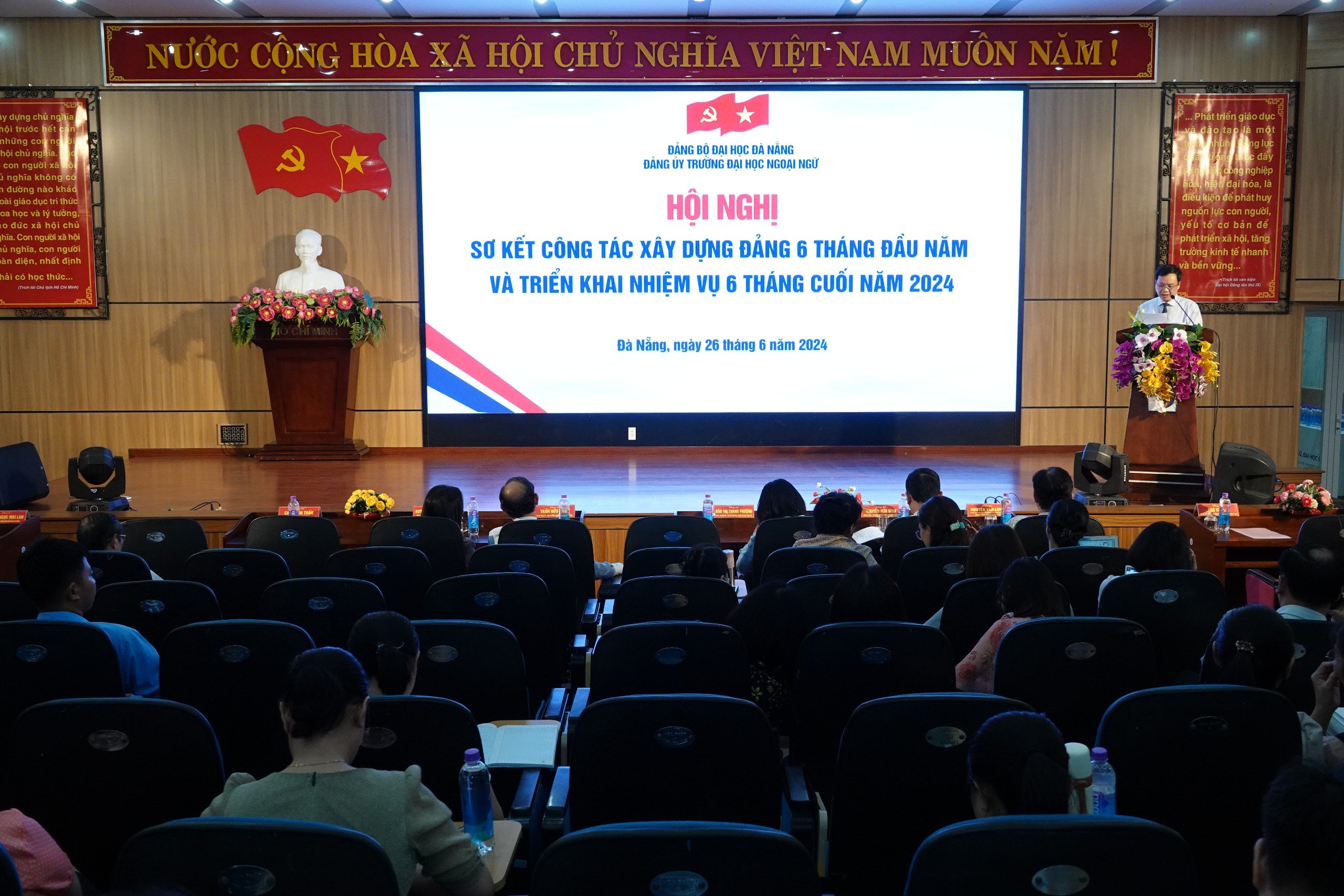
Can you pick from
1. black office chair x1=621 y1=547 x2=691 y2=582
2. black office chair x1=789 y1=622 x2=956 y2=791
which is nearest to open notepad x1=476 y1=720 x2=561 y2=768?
black office chair x1=789 y1=622 x2=956 y2=791

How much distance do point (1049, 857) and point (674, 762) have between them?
91 cm

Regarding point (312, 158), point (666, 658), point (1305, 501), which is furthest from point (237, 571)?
point (312, 158)

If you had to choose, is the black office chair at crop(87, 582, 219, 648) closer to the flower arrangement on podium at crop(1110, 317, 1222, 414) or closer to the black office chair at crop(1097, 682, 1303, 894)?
the black office chair at crop(1097, 682, 1303, 894)

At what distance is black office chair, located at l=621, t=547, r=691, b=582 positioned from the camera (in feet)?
14.4

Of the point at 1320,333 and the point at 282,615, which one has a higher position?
the point at 1320,333

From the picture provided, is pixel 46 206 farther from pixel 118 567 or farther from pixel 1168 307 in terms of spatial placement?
pixel 1168 307

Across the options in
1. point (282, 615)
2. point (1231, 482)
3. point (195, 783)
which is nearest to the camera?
point (195, 783)

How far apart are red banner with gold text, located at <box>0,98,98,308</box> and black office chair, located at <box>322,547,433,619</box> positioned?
681cm

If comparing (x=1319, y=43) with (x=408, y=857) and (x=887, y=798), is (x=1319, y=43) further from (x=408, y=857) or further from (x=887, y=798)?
(x=408, y=857)

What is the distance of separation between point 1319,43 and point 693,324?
231 inches

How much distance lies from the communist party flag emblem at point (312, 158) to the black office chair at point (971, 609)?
24.8ft

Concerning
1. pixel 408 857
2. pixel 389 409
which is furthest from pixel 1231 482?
pixel 389 409

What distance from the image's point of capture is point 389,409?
9.90 metres

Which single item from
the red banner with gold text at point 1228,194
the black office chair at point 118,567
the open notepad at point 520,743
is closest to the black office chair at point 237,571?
the black office chair at point 118,567
